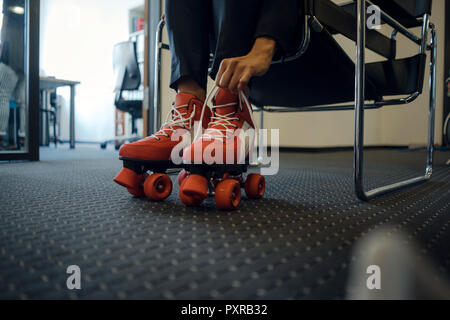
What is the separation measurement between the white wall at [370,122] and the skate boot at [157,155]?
1895 millimetres

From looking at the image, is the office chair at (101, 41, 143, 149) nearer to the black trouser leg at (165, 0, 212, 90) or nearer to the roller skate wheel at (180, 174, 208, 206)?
the black trouser leg at (165, 0, 212, 90)

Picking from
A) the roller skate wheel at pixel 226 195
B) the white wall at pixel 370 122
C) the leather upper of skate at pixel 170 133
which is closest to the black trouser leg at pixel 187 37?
the leather upper of skate at pixel 170 133

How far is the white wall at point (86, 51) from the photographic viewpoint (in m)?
4.98

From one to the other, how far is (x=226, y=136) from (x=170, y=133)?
139 mm

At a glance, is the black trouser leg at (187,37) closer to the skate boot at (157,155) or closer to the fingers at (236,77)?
the skate boot at (157,155)

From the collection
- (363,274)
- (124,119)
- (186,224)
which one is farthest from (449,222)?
(124,119)

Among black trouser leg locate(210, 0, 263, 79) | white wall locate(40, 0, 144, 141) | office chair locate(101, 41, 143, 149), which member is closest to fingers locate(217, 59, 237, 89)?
black trouser leg locate(210, 0, 263, 79)

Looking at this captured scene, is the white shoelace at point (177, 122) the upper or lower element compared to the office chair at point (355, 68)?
lower

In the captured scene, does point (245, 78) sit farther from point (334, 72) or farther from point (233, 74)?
point (334, 72)

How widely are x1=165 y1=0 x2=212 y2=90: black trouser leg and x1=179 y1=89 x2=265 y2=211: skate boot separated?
0.10 m

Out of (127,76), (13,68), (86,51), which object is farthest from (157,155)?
(86,51)

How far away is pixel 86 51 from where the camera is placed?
207 inches

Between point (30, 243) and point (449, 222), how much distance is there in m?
0.62

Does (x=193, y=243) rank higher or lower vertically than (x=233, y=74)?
lower
